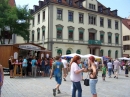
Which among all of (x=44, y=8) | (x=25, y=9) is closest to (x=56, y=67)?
(x=25, y=9)

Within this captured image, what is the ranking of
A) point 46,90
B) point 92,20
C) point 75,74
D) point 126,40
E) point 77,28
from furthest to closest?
point 126,40, point 92,20, point 77,28, point 46,90, point 75,74

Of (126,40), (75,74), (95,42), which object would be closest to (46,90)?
(75,74)

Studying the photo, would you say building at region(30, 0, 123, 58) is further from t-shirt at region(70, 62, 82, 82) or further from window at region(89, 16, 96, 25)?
t-shirt at region(70, 62, 82, 82)

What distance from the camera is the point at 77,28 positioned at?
40.6 meters

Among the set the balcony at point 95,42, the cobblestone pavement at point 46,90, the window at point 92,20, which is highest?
the window at point 92,20

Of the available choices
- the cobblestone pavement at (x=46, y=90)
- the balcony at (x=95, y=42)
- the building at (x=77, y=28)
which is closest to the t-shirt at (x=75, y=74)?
the cobblestone pavement at (x=46, y=90)

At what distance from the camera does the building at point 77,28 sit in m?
37.6

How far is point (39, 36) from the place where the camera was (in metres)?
42.0

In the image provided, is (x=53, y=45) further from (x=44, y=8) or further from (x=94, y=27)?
(x=94, y=27)

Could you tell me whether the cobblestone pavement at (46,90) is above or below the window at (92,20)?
below

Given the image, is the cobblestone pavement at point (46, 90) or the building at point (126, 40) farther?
the building at point (126, 40)

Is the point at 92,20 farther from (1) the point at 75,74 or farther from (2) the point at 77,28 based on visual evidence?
(1) the point at 75,74

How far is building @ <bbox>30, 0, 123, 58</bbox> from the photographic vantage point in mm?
37584

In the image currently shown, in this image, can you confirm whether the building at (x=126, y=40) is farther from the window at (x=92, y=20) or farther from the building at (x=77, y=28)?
the window at (x=92, y=20)
